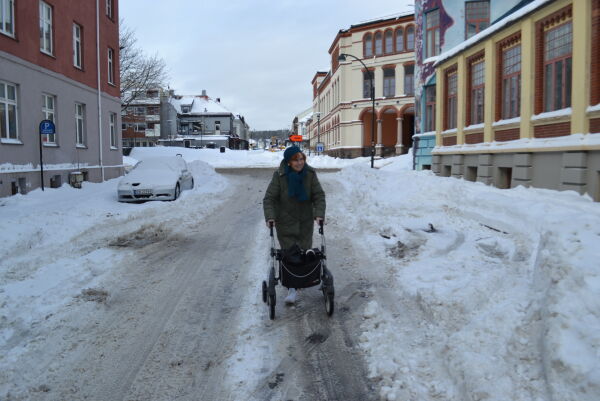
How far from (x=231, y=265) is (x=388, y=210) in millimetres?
5668

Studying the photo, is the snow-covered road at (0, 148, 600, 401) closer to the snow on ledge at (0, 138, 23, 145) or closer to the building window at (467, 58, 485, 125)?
the snow on ledge at (0, 138, 23, 145)

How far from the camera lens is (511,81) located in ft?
46.6

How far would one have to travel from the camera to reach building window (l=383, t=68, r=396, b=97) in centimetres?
4778

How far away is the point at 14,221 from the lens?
9.59m

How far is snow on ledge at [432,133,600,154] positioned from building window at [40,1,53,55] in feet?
49.8

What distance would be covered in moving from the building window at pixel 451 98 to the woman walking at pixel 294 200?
1481 centimetres

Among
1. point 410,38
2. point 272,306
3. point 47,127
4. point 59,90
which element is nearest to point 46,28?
point 59,90

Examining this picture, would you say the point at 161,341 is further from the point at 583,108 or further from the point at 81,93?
the point at 81,93

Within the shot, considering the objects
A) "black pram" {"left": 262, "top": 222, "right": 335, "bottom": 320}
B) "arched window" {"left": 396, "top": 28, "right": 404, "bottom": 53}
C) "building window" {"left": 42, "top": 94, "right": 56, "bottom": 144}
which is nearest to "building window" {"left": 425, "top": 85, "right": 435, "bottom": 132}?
"building window" {"left": 42, "top": 94, "right": 56, "bottom": 144}

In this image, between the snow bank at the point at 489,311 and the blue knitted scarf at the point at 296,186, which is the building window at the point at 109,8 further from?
the blue knitted scarf at the point at 296,186

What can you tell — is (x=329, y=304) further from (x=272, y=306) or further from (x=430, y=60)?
(x=430, y=60)

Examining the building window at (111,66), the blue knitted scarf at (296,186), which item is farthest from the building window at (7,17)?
the blue knitted scarf at (296,186)

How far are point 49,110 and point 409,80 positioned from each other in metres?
36.8

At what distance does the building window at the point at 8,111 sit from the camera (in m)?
14.3
